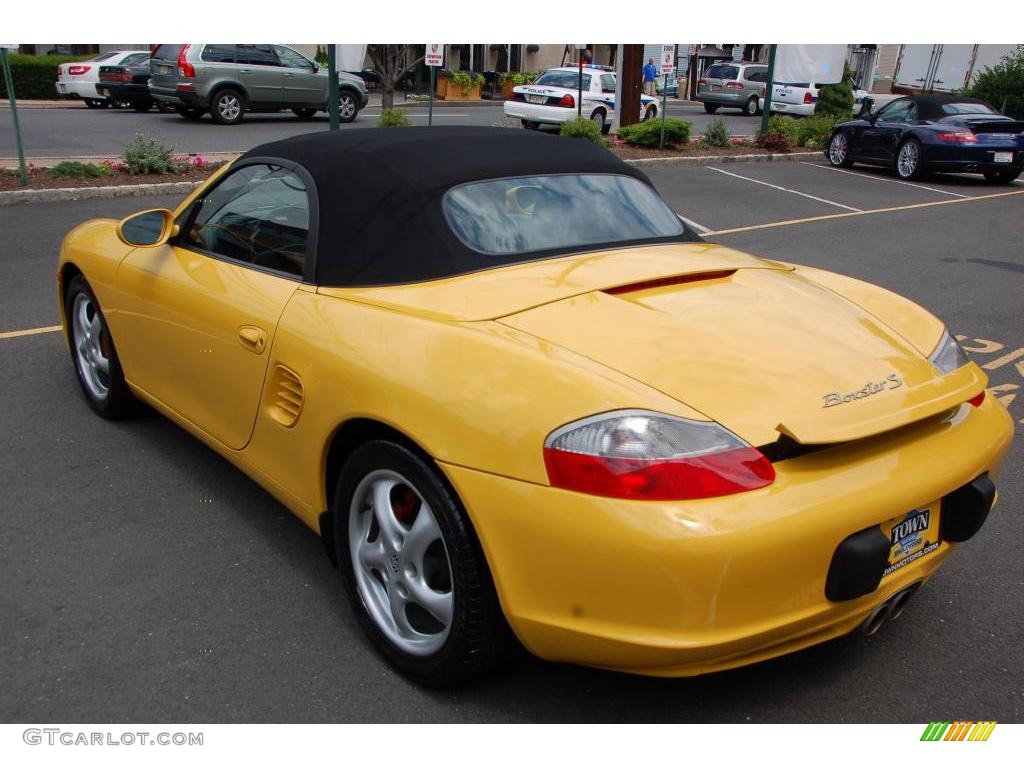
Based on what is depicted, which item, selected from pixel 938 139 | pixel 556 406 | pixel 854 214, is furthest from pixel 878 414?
pixel 938 139

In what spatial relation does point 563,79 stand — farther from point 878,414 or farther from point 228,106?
point 878,414

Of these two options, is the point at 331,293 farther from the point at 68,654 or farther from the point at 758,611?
the point at 758,611

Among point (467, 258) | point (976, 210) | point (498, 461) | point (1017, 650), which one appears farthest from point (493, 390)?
point (976, 210)

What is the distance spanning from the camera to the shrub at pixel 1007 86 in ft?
82.8

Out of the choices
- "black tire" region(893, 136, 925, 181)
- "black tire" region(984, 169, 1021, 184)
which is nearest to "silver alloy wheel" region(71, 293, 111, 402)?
"black tire" region(893, 136, 925, 181)

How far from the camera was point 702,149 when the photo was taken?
18156 millimetres

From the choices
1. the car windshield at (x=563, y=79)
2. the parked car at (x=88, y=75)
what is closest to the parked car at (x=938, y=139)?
the car windshield at (x=563, y=79)

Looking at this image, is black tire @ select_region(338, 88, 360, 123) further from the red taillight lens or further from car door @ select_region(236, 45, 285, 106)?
the red taillight lens

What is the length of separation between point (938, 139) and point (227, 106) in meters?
14.0

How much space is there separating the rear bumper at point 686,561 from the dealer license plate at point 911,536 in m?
0.06

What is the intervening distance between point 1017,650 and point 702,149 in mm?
16387

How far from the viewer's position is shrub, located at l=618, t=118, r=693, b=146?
17.4m

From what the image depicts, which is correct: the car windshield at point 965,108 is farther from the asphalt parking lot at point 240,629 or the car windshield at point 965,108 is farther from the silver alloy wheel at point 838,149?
the asphalt parking lot at point 240,629

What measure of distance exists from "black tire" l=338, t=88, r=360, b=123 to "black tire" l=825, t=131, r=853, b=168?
10594 mm
